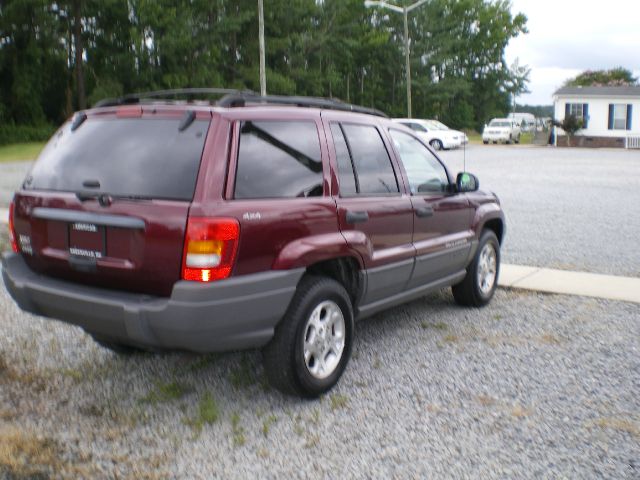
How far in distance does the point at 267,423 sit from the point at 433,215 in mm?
2243

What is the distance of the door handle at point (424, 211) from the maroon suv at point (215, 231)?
0.33 m

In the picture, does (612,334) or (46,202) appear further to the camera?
(612,334)

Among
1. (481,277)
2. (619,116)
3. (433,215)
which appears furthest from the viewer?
(619,116)

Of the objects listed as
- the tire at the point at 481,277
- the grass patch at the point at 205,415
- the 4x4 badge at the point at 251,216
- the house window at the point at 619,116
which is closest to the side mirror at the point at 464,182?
the tire at the point at 481,277

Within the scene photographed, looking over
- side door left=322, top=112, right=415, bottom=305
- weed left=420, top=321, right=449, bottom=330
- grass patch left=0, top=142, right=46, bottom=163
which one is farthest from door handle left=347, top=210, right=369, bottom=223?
grass patch left=0, top=142, right=46, bottom=163

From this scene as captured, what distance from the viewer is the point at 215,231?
12.3 ft

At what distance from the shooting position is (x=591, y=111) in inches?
1869

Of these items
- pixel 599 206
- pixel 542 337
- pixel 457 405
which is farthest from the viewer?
pixel 599 206

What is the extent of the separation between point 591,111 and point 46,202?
157 ft

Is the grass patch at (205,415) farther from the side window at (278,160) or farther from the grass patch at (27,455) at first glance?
the side window at (278,160)

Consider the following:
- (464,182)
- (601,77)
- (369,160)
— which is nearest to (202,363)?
(369,160)

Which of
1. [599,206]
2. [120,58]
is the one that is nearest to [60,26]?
[120,58]

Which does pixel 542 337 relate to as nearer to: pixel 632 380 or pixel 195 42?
pixel 632 380

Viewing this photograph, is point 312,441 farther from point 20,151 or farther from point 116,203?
point 20,151
